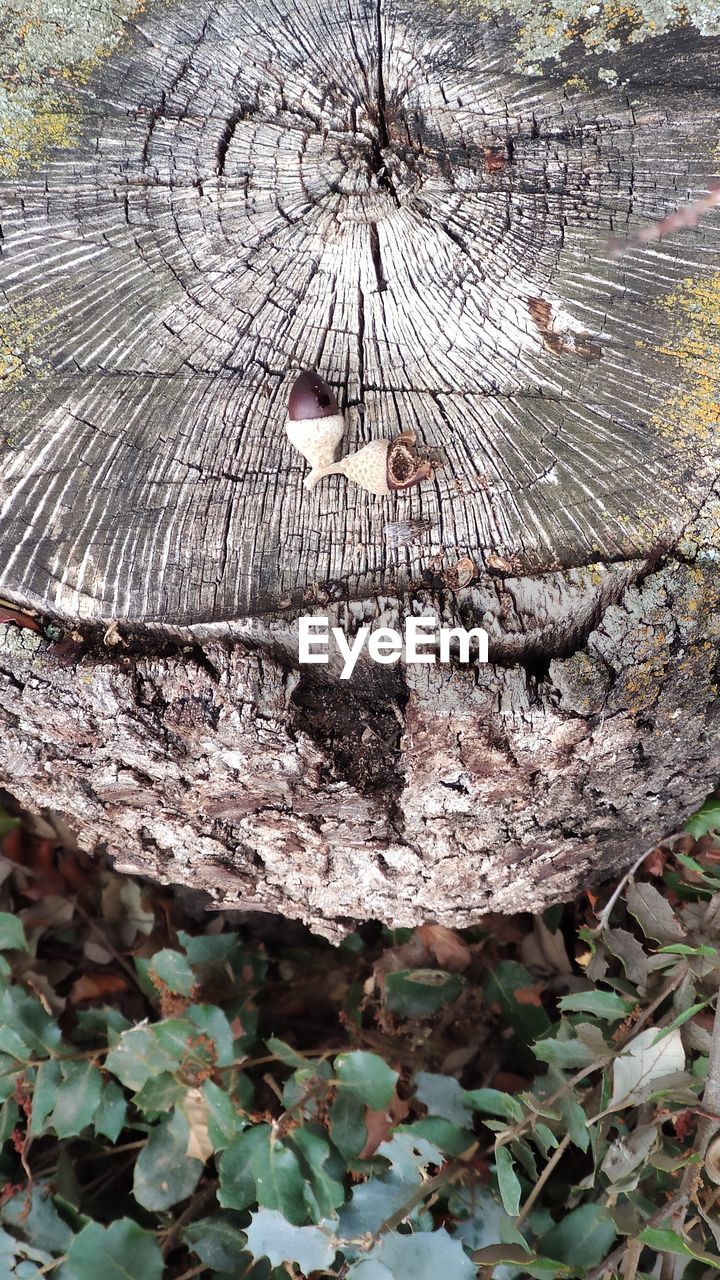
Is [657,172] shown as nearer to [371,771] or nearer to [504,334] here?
[504,334]

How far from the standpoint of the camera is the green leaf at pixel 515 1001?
1820 mm

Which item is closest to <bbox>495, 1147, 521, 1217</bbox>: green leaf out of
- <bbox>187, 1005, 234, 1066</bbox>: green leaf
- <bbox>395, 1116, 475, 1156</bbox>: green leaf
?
<bbox>395, 1116, 475, 1156</bbox>: green leaf

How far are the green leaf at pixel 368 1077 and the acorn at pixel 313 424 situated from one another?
3.06 feet

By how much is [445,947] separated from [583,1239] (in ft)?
2.14

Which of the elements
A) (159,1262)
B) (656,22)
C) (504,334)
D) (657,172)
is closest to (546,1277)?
(159,1262)

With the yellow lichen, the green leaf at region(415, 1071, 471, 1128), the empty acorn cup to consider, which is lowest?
the green leaf at region(415, 1071, 471, 1128)

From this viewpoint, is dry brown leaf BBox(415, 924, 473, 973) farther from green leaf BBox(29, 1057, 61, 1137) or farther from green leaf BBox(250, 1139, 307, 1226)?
green leaf BBox(29, 1057, 61, 1137)

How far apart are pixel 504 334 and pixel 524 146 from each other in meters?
0.36

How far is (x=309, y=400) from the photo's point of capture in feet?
4.31

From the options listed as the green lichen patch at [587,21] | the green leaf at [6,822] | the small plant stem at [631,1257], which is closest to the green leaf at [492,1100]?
the small plant stem at [631,1257]

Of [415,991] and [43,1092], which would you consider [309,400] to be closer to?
[415,991]

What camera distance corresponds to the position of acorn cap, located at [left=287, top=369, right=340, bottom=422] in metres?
1.31

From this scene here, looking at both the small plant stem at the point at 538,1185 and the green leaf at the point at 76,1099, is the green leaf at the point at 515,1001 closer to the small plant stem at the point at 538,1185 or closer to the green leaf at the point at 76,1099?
the small plant stem at the point at 538,1185

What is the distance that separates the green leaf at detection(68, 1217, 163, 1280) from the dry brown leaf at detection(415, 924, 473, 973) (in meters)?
0.74
